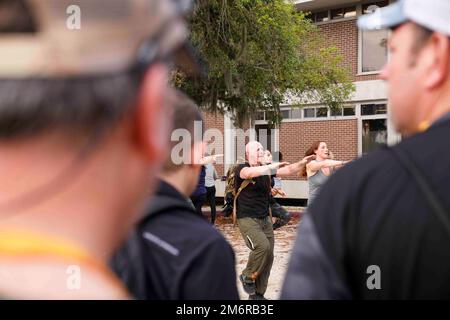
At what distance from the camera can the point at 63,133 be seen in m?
0.64

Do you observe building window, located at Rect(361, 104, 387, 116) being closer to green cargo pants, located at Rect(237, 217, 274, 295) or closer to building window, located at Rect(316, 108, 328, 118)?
building window, located at Rect(316, 108, 328, 118)

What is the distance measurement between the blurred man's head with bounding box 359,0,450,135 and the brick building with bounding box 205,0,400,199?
52.5 ft

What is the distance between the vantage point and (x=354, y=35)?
18.4 meters

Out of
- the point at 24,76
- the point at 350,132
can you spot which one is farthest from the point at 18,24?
the point at 350,132

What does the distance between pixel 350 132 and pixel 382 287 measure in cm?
1764

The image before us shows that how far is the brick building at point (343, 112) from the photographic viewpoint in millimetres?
17906

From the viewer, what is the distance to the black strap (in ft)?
3.79

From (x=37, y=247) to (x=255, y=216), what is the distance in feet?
17.4

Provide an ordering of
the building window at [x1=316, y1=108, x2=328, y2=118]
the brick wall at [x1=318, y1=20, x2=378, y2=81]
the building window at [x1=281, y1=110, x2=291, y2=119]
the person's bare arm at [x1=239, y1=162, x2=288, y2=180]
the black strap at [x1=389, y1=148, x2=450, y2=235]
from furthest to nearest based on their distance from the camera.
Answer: the building window at [x1=281, y1=110, x2=291, y2=119], the building window at [x1=316, y1=108, x2=328, y2=118], the brick wall at [x1=318, y1=20, x2=378, y2=81], the person's bare arm at [x1=239, y1=162, x2=288, y2=180], the black strap at [x1=389, y1=148, x2=450, y2=235]

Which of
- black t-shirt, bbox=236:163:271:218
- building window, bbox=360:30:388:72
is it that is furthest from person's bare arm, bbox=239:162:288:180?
building window, bbox=360:30:388:72

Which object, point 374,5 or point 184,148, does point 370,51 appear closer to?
point 374,5

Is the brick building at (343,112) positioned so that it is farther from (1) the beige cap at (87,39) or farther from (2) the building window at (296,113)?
(1) the beige cap at (87,39)

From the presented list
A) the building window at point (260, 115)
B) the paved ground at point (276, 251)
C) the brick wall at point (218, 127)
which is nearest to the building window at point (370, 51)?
the building window at point (260, 115)
